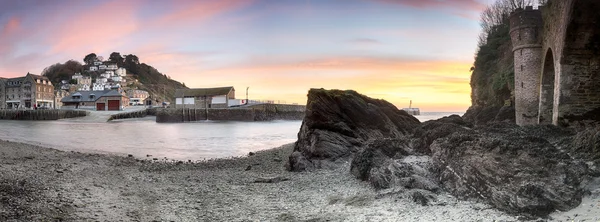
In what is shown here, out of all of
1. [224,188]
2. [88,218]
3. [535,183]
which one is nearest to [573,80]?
[535,183]

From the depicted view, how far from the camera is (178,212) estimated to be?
6.99m

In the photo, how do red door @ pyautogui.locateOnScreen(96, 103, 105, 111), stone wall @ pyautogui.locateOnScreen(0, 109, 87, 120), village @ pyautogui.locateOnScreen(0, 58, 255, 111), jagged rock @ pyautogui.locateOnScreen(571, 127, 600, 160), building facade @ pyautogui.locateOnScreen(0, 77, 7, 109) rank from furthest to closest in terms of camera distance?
building facade @ pyautogui.locateOnScreen(0, 77, 7, 109) → red door @ pyautogui.locateOnScreen(96, 103, 105, 111) → village @ pyautogui.locateOnScreen(0, 58, 255, 111) → stone wall @ pyautogui.locateOnScreen(0, 109, 87, 120) → jagged rock @ pyautogui.locateOnScreen(571, 127, 600, 160)

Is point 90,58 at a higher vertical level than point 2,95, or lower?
higher

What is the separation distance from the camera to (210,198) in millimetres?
8039

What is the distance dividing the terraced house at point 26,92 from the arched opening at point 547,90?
8721cm

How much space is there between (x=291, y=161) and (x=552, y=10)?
39.6 ft

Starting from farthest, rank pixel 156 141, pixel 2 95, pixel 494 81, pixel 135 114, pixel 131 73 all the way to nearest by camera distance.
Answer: pixel 131 73 → pixel 2 95 → pixel 135 114 → pixel 494 81 → pixel 156 141

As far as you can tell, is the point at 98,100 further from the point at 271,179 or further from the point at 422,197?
the point at 422,197

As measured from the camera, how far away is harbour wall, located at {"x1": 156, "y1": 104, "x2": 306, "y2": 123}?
53750 mm

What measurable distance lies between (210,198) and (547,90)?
1639 centimetres

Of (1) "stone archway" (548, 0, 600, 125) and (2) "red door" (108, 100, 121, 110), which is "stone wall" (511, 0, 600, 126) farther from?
(2) "red door" (108, 100, 121, 110)

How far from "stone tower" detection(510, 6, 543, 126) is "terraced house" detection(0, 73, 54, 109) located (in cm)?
8592

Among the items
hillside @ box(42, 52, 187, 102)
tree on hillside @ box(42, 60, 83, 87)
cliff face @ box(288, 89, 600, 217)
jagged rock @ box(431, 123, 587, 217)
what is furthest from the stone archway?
tree on hillside @ box(42, 60, 83, 87)

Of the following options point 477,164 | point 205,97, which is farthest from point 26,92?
point 477,164
